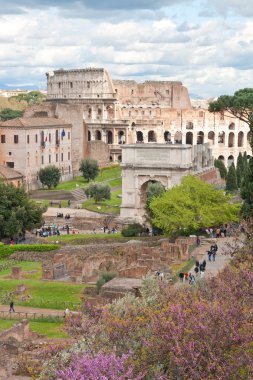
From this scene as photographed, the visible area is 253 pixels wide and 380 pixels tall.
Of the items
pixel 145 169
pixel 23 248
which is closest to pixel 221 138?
pixel 145 169

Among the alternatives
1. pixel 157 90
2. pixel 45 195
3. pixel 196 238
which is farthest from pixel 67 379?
pixel 157 90

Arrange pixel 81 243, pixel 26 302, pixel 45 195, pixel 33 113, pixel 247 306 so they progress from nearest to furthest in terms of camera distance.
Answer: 1. pixel 247 306
2. pixel 26 302
3. pixel 81 243
4. pixel 45 195
5. pixel 33 113

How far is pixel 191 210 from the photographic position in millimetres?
42094

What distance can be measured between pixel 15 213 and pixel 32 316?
53.4ft

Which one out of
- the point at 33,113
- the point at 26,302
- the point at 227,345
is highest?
the point at 33,113

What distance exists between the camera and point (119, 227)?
5212 centimetres

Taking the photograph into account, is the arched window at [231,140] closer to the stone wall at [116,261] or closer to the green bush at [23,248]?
the green bush at [23,248]

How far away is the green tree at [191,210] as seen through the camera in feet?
136

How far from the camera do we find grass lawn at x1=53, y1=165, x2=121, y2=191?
6944cm

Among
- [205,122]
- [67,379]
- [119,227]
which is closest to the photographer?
[67,379]

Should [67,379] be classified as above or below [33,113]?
below

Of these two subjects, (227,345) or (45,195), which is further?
(45,195)

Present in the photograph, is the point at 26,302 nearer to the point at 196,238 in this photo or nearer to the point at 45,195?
the point at 196,238

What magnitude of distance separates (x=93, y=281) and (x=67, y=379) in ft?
70.8
